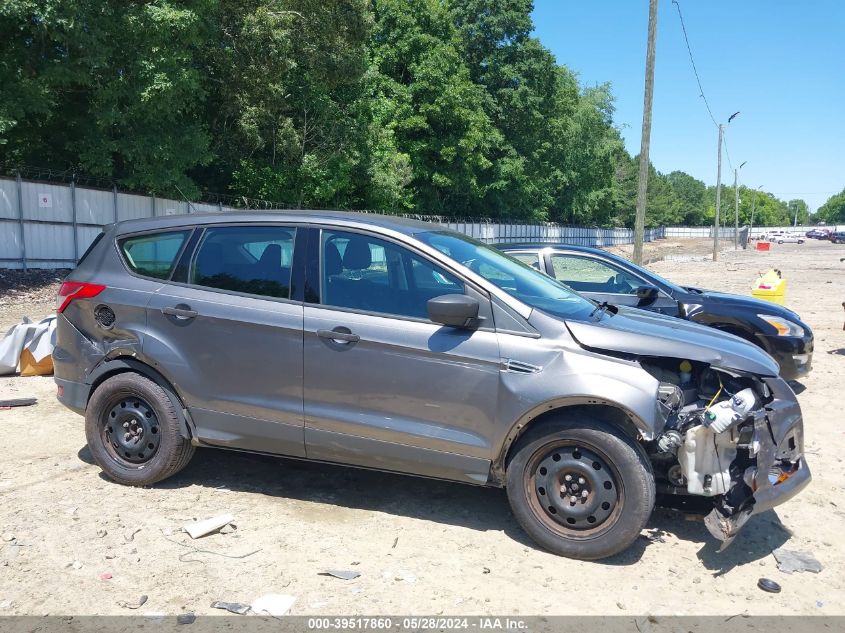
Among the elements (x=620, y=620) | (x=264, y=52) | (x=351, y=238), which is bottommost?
(x=620, y=620)

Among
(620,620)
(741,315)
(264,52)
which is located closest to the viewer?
(620,620)

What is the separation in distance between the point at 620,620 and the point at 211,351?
9.40ft

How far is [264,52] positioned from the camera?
2388cm

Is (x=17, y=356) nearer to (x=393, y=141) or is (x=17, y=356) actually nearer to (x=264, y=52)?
(x=264, y=52)

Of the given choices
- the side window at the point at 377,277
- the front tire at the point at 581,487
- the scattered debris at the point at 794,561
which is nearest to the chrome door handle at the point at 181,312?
the side window at the point at 377,277

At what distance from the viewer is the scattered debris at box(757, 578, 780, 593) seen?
358 centimetres

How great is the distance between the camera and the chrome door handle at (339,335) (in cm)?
406

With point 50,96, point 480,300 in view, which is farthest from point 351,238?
point 50,96

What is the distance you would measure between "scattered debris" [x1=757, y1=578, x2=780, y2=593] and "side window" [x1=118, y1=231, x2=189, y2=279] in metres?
4.09

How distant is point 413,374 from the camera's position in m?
3.96

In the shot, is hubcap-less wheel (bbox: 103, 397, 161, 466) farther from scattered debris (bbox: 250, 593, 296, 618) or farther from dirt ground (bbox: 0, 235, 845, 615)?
scattered debris (bbox: 250, 593, 296, 618)

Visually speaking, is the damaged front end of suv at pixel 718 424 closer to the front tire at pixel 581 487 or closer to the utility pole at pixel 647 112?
the front tire at pixel 581 487

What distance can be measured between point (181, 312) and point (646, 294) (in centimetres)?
497

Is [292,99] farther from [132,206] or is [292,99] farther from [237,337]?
[237,337]
